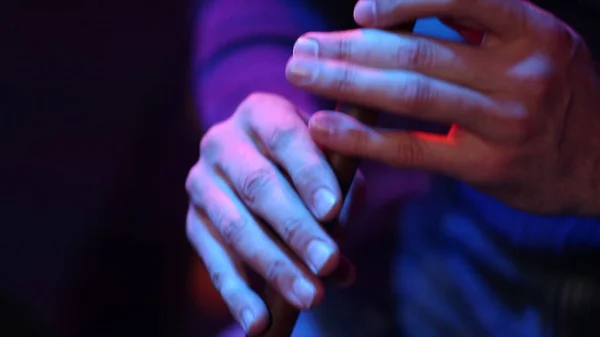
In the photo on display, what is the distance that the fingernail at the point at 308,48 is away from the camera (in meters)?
0.45

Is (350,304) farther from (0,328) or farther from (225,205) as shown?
(0,328)

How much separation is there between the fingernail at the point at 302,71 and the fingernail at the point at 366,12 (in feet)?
0.17

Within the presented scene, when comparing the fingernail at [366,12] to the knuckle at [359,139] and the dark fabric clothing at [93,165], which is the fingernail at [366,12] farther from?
the dark fabric clothing at [93,165]

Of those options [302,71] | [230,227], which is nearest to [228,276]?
[230,227]

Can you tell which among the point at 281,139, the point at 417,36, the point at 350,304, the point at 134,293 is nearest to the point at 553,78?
the point at 417,36

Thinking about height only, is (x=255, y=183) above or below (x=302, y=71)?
below

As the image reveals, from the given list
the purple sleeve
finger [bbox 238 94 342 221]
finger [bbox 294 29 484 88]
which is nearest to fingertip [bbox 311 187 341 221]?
finger [bbox 238 94 342 221]

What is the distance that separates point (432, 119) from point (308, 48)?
0.11m

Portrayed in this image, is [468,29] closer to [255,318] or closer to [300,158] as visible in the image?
[300,158]

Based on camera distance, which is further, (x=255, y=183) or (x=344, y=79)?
(x=255, y=183)

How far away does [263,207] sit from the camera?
1.76ft

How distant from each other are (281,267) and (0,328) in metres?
0.56

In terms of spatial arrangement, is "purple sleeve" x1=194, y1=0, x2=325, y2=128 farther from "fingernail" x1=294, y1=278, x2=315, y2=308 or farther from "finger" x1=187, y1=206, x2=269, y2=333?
"fingernail" x1=294, y1=278, x2=315, y2=308

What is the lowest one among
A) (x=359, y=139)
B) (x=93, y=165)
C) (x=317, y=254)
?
(x=93, y=165)
